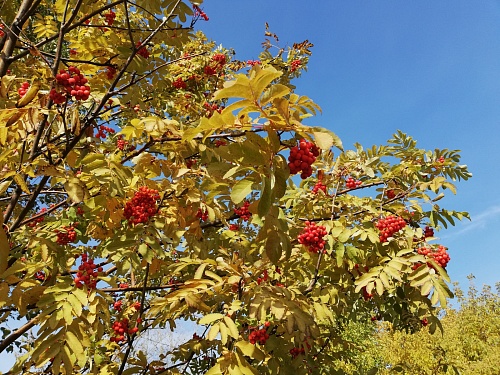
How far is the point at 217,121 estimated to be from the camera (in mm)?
1594

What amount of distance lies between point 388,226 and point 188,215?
6.01 feet

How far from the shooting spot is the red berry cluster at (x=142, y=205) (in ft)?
9.46

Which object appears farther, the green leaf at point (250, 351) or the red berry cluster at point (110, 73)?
the red berry cluster at point (110, 73)

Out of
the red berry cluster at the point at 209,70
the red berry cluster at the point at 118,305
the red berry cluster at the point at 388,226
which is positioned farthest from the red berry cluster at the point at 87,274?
the red berry cluster at the point at 209,70

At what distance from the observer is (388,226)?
140 inches

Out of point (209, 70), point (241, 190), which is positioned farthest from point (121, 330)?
point (209, 70)

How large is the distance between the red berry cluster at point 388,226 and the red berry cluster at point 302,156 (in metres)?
2.08

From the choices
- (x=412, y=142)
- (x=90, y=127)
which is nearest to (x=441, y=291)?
(x=412, y=142)

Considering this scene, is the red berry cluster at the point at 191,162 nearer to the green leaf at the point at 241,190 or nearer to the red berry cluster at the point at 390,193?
the red berry cluster at the point at 390,193

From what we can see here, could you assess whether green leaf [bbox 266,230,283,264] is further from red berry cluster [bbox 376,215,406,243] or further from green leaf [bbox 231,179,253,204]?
red berry cluster [bbox 376,215,406,243]

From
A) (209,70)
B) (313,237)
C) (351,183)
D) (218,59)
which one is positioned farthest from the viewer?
(218,59)

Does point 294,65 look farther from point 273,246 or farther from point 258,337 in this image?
point 273,246

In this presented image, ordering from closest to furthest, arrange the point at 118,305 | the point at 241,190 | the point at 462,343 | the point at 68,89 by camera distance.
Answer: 1. the point at 241,190
2. the point at 68,89
3. the point at 118,305
4. the point at 462,343

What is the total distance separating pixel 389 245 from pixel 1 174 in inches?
127
